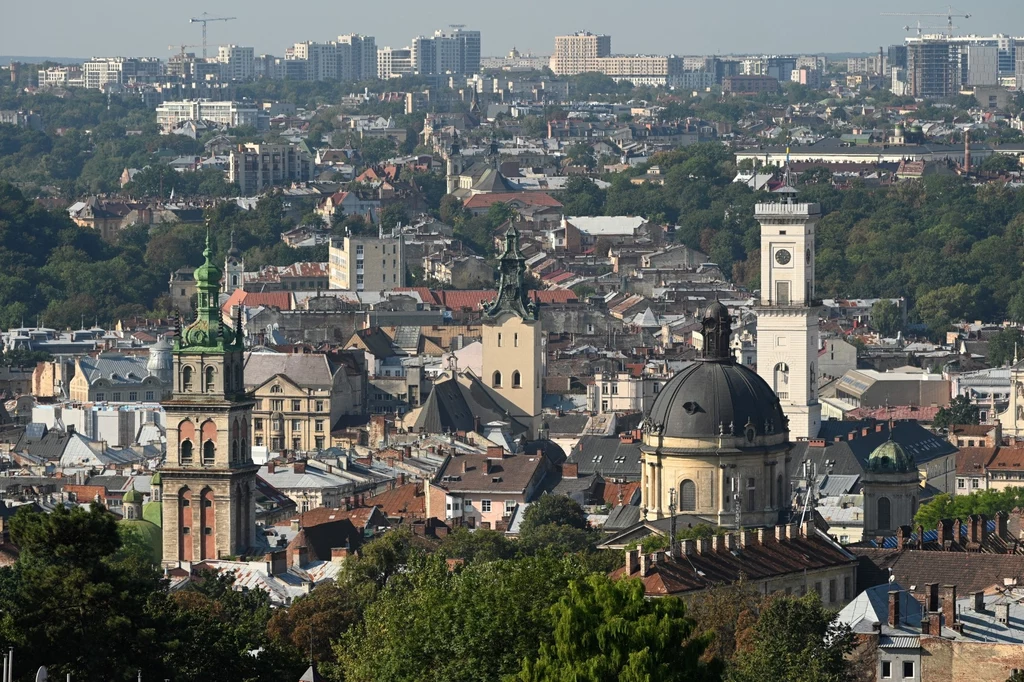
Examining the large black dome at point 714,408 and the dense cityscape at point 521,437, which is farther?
the large black dome at point 714,408

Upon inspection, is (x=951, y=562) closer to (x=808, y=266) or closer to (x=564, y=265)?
(x=808, y=266)

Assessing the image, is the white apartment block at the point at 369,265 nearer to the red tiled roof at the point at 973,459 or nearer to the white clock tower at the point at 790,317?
the red tiled roof at the point at 973,459

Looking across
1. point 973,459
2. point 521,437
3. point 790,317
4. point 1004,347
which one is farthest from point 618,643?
point 1004,347

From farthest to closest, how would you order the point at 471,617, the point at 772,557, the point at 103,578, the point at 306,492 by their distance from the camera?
the point at 306,492 < the point at 772,557 < the point at 471,617 < the point at 103,578

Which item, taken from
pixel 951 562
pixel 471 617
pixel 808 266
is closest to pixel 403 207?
pixel 808 266

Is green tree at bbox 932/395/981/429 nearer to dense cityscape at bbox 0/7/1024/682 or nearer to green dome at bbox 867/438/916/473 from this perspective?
dense cityscape at bbox 0/7/1024/682

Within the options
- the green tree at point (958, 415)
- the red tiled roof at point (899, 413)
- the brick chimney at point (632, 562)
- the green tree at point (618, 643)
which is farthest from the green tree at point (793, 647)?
the red tiled roof at point (899, 413)

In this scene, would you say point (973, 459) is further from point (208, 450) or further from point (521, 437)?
point (208, 450)
